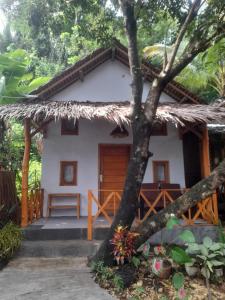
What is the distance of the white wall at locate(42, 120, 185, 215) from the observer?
912 centimetres

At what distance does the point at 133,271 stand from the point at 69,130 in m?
5.58

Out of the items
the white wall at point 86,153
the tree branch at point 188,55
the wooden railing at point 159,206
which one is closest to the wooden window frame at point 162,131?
the white wall at point 86,153

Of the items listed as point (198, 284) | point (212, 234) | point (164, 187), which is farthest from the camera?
point (164, 187)

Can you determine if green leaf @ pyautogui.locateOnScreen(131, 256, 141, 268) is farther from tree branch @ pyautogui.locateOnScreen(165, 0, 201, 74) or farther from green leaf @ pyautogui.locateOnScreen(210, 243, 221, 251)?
tree branch @ pyautogui.locateOnScreen(165, 0, 201, 74)

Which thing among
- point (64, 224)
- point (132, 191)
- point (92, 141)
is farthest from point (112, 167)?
point (132, 191)

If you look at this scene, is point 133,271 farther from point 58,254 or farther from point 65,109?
point 65,109

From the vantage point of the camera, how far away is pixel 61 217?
28.8 ft

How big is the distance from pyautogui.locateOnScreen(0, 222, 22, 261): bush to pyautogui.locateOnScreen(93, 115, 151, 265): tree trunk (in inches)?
73.5

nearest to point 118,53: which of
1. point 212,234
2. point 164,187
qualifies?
point 164,187

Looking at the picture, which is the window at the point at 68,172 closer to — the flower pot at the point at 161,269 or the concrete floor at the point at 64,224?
the concrete floor at the point at 64,224

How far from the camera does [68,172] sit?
9258 millimetres

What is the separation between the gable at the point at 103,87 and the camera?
30.9 feet

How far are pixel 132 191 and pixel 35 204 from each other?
4.16 meters

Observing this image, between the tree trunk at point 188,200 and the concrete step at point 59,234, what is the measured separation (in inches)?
75.5
